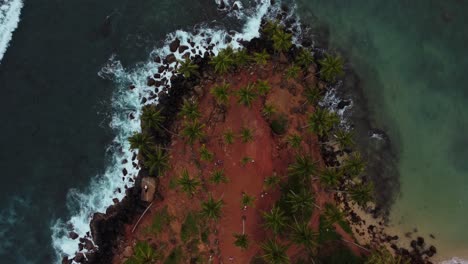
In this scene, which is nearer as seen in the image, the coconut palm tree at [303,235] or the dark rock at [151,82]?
the coconut palm tree at [303,235]

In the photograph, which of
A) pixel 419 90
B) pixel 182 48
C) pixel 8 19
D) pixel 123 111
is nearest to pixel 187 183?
pixel 123 111

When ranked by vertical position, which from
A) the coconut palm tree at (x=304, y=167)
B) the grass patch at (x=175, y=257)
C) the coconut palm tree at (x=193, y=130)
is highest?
the coconut palm tree at (x=193, y=130)

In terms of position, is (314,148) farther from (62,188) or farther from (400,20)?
(62,188)

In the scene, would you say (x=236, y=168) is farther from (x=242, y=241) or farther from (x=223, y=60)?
(x=223, y=60)

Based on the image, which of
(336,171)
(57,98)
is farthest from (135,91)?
(336,171)

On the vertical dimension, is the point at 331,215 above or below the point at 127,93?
below

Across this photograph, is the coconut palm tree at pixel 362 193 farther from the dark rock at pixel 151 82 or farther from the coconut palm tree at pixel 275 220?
the dark rock at pixel 151 82

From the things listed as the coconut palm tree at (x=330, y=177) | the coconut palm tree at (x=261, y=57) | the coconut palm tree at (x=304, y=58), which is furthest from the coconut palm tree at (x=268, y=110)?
the coconut palm tree at (x=330, y=177)
